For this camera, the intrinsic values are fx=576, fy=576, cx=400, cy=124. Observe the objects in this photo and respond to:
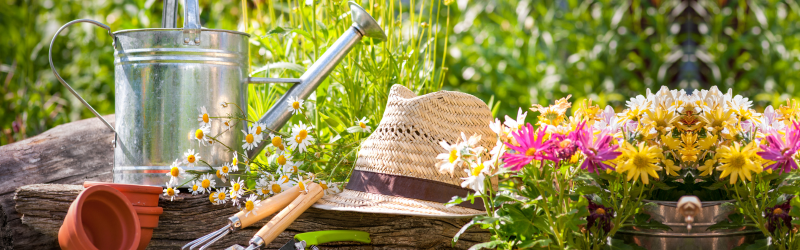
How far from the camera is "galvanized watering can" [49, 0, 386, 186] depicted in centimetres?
117

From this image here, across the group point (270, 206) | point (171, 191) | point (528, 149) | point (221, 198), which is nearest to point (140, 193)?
point (171, 191)

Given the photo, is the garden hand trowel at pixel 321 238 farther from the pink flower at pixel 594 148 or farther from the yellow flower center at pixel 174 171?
the pink flower at pixel 594 148

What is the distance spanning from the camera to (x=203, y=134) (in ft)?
3.78

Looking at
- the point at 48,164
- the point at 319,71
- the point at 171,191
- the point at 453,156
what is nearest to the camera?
the point at 453,156

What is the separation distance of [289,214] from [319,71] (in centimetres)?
39

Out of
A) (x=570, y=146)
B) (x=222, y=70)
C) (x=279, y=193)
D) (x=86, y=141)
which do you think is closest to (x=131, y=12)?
(x=86, y=141)

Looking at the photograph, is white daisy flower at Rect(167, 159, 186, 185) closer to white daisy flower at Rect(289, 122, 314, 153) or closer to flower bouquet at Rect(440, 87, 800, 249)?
white daisy flower at Rect(289, 122, 314, 153)

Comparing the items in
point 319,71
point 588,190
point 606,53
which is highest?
point 606,53

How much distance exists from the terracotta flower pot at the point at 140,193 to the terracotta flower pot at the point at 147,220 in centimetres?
1

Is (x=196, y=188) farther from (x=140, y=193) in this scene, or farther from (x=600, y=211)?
(x=600, y=211)

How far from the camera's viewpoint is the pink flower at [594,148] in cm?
77

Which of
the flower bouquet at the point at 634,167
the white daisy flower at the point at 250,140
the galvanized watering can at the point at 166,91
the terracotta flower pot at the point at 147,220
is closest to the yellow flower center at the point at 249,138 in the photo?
the white daisy flower at the point at 250,140

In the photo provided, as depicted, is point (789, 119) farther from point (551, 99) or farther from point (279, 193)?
point (551, 99)

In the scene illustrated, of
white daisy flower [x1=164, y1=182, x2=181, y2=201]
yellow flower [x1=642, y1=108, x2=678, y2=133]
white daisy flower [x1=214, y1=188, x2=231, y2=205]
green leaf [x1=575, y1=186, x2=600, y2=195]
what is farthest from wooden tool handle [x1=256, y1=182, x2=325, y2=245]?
yellow flower [x1=642, y1=108, x2=678, y2=133]
